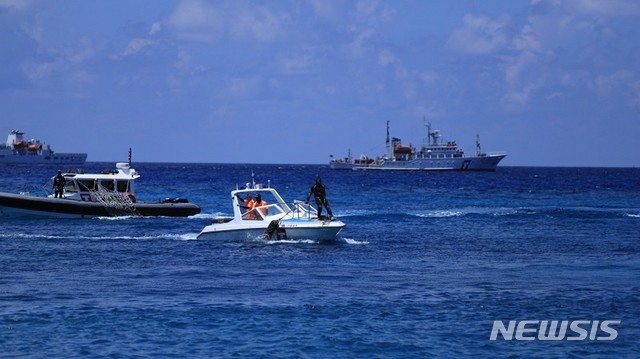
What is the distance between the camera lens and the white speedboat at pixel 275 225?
114 ft

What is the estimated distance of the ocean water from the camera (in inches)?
695

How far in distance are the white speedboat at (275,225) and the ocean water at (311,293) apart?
19.1 inches

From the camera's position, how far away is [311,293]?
23234 millimetres

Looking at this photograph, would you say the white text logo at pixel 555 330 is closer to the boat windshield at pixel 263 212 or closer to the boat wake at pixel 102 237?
the boat windshield at pixel 263 212

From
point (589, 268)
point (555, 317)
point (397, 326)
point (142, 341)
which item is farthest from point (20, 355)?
point (589, 268)

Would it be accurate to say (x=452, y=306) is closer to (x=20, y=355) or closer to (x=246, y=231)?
(x=20, y=355)

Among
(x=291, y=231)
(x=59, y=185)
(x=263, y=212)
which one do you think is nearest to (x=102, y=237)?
(x=263, y=212)

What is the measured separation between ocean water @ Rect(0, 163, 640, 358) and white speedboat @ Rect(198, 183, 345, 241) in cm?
49

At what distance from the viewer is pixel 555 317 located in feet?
66.0

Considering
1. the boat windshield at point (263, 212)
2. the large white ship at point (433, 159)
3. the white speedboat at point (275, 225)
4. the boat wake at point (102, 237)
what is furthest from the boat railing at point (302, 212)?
the large white ship at point (433, 159)

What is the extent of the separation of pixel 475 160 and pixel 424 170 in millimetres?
10268

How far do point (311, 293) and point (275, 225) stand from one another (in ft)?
37.5

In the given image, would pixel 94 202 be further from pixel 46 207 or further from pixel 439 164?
pixel 439 164

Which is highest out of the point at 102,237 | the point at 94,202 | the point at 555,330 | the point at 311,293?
the point at 94,202
